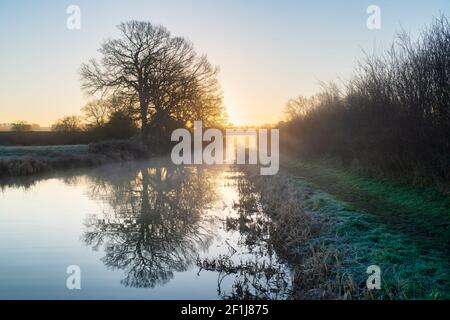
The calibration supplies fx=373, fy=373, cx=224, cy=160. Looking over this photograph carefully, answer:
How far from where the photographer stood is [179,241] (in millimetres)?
8664

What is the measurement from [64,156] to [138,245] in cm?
1802

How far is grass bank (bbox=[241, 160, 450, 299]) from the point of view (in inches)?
208

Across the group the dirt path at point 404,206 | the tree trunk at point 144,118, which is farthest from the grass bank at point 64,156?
the dirt path at point 404,206

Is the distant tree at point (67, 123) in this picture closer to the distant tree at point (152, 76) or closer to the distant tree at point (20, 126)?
the distant tree at point (20, 126)

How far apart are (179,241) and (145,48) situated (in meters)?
25.2

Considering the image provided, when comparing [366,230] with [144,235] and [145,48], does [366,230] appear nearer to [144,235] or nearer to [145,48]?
[144,235]

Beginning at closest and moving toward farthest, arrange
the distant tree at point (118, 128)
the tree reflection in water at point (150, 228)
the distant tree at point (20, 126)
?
the tree reflection in water at point (150, 228)
the distant tree at point (118, 128)
the distant tree at point (20, 126)

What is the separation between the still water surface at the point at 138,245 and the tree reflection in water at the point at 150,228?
0.08 feet

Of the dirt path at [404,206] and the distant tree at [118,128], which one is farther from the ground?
the distant tree at [118,128]

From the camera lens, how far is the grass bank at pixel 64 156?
19.8 metres

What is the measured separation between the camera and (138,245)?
8.40m

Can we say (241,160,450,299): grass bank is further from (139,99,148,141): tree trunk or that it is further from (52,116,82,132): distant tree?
(52,116,82,132): distant tree
